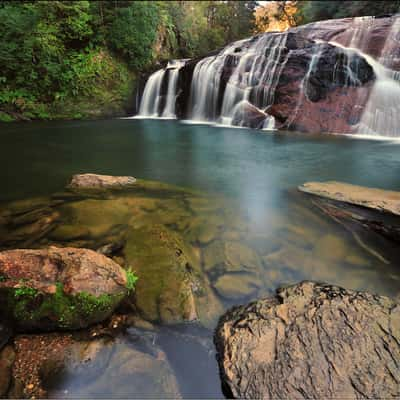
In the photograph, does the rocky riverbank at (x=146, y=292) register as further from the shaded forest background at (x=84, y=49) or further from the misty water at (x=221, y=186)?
the shaded forest background at (x=84, y=49)

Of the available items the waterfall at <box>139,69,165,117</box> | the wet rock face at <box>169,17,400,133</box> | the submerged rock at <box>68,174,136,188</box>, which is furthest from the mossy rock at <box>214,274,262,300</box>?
the waterfall at <box>139,69,165,117</box>

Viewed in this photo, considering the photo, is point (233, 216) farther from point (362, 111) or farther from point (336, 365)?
point (362, 111)

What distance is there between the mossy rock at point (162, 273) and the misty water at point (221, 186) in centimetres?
12

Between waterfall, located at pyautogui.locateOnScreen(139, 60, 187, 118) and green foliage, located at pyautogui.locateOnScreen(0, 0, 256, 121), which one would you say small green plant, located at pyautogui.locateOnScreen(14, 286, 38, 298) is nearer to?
green foliage, located at pyautogui.locateOnScreen(0, 0, 256, 121)

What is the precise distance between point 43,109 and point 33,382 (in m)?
13.3

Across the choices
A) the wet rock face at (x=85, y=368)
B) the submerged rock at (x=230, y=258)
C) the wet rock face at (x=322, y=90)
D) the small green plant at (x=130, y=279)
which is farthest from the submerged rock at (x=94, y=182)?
the wet rock face at (x=322, y=90)

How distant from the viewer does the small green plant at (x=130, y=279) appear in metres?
2.05

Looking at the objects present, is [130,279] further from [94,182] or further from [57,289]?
[94,182]

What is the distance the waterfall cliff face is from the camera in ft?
29.5

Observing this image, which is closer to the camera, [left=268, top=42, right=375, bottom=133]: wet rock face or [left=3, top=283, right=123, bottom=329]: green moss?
[left=3, top=283, right=123, bottom=329]: green moss

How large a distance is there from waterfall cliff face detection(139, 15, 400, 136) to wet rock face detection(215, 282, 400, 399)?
28.9ft

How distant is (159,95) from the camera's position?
46.8 ft

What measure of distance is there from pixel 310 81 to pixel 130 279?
1038 centimetres

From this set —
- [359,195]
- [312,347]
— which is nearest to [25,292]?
[312,347]
